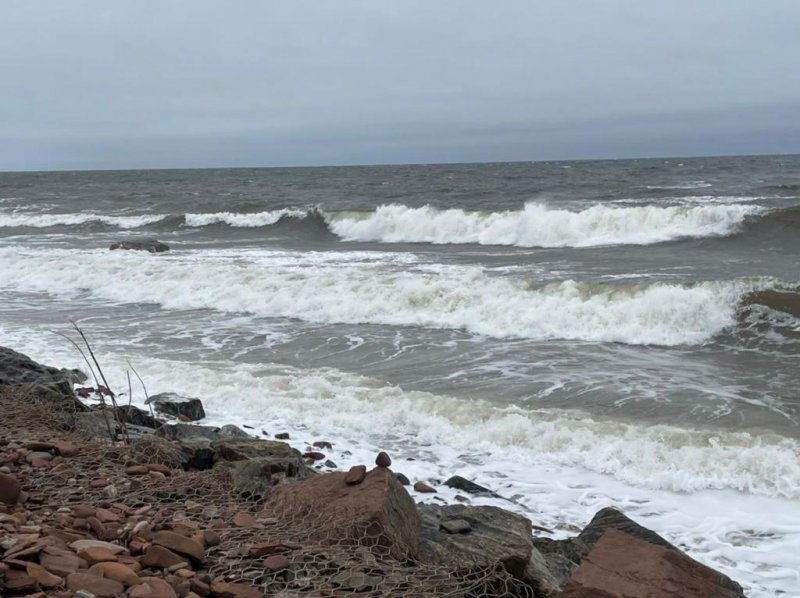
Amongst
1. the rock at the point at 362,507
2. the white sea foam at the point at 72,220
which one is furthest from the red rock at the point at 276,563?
the white sea foam at the point at 72,220

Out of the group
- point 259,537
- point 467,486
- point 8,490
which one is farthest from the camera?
point 467,486

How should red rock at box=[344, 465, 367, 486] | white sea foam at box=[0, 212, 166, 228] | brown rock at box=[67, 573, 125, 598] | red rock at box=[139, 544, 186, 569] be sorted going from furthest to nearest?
white sea foam at box=[0, 212, 166, 228] → red rock at box=[344, 465, 367, 486] → red rock at box=[139, 544, 186, 569] → brown rock at box=[67, 573, 125, 598]

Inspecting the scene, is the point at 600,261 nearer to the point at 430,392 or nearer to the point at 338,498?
the point at 430,392

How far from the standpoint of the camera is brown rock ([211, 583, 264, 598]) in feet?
9.64

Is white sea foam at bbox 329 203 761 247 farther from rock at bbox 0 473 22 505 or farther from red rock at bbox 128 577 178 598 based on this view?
red rock at bbox 128 577 178 598

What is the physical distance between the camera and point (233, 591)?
295 centimetres

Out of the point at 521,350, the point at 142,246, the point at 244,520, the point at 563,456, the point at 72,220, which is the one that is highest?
the point at 72,220

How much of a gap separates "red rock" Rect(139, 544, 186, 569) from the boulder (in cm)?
135

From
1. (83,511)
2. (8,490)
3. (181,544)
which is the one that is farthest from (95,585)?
(8,490)

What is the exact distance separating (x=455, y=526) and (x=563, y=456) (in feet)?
7.97

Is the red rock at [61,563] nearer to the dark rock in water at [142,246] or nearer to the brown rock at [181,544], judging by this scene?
the brown rock at [181,544]

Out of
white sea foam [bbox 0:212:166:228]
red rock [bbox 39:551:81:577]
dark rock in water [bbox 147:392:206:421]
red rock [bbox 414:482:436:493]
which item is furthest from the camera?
white sea foam [bbox 0:212:166:228]

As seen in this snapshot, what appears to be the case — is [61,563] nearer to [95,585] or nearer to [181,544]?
[95,585]

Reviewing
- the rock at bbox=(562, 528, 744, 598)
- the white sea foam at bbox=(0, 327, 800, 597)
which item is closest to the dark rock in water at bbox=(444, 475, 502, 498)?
the white sea foam at bbox=(0, 327, 800, 597)
